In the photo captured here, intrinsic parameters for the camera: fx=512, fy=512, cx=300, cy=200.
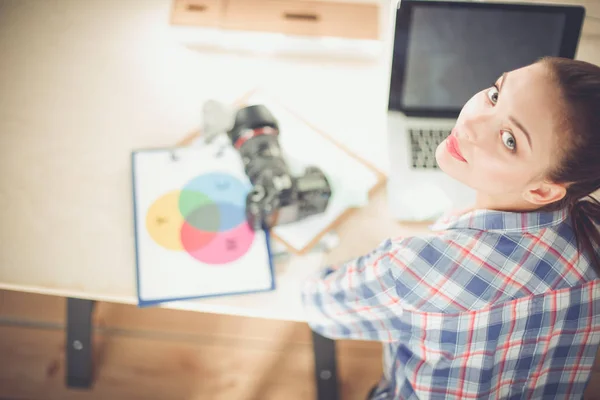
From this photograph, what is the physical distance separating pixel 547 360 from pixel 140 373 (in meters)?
0.91

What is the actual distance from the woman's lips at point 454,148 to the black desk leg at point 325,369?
627 millimetres

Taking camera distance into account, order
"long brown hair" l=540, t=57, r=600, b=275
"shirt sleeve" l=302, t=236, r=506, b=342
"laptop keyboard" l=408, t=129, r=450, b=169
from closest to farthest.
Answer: "long brown hair" l=540, t=57, r=600, b=275
"shirt sleeve" l=302, t=236, r=506, b=342
"laptop keyboard" l=408, t=129, r=450, b=169

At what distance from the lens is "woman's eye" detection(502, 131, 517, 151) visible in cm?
62

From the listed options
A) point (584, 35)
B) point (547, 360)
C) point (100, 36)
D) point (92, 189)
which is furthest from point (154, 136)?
point (584, 35)

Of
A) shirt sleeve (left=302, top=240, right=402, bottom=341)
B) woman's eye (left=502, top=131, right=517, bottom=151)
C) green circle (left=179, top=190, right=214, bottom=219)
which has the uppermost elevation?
woman's eye (left=502, top=131, right=517, bottom=151)

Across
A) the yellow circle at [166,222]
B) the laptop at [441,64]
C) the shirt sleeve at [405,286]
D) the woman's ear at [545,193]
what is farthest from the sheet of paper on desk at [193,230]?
the woman's ear at [545,193]

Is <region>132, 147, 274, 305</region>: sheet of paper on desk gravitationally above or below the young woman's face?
below

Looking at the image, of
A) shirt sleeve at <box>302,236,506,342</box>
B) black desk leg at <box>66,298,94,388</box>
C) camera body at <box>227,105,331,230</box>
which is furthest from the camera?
black desk leg at <box>66,298,94,388</box>

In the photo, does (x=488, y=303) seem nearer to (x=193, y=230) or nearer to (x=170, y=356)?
(x=193, y=230)

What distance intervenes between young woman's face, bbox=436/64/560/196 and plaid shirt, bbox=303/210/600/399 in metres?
0.06

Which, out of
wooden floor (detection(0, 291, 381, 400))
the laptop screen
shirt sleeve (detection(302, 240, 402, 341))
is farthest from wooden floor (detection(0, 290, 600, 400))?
the laptop screen

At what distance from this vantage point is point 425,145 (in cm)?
96

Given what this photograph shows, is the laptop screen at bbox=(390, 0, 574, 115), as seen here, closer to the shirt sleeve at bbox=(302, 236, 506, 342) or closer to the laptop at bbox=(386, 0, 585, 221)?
the laptop at bbox=(386, 0, 585, 221)

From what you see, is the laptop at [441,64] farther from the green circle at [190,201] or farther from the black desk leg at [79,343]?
the black desk leg at [79,343]
